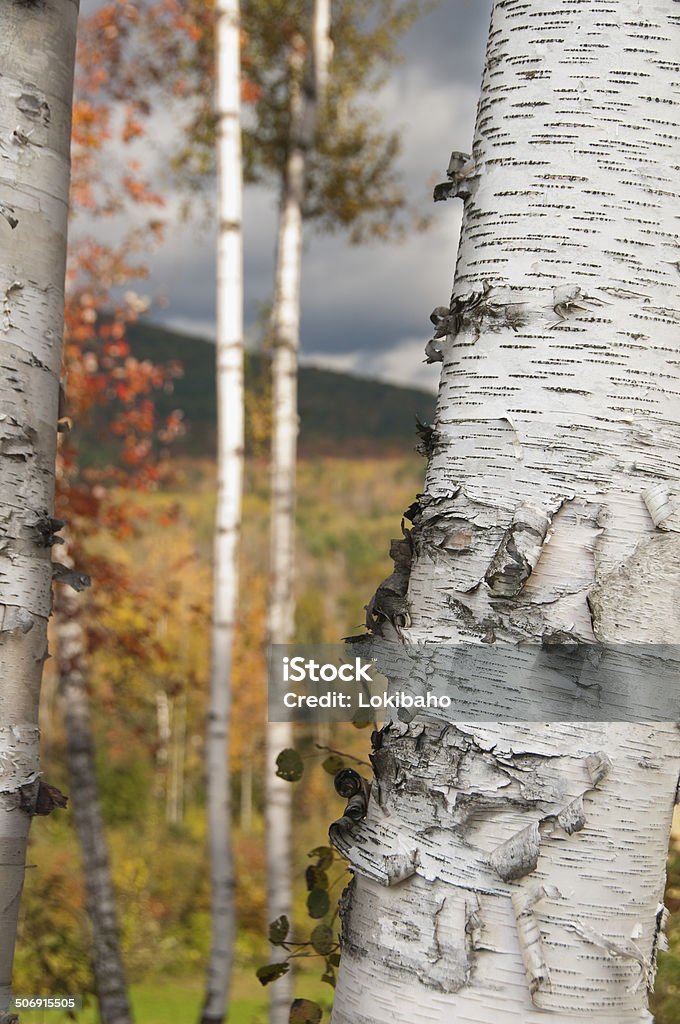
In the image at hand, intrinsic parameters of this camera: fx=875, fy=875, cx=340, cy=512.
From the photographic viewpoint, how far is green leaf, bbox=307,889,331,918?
1.39m

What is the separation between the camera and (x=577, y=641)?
0.95m

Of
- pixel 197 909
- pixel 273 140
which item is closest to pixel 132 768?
pixel 197 909

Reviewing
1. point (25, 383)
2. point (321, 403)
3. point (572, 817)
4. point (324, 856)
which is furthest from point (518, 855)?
point (321, 403)

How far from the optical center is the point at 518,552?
97 cm

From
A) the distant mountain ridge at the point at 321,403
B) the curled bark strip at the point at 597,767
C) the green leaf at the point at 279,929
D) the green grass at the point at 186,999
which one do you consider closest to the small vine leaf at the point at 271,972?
the green leaf at the point at 279,929

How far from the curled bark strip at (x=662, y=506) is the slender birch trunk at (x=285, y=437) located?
387 cm

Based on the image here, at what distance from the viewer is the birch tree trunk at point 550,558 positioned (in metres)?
0.93

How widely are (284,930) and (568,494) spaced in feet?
2.89

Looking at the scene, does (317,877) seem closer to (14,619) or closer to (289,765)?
(289,765)

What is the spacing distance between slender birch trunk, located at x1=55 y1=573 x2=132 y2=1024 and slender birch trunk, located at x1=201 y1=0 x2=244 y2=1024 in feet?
2.40

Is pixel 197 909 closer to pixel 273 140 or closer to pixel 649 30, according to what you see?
pixel 273 140

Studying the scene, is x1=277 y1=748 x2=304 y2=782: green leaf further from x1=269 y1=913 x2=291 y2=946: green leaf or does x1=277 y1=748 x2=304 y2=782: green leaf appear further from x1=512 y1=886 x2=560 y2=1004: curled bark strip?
x1=512 y1=886 x2=560 y2=1004: curled bark strip

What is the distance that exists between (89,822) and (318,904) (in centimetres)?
387

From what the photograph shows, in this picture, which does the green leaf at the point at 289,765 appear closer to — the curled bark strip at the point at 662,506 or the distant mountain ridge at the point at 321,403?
the curled bark strip at the point at 662,506
